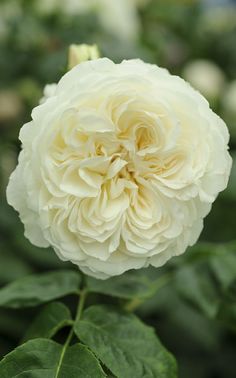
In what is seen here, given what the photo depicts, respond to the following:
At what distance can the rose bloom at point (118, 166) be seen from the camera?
25.5 inches

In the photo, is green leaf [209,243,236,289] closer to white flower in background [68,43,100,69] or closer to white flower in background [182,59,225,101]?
white flower in background [68,43,100,69]

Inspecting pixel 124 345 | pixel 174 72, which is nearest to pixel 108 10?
pixel 174 72

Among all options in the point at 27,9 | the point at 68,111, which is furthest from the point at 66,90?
the point at 27,9

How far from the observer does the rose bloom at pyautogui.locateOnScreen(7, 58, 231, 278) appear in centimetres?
65

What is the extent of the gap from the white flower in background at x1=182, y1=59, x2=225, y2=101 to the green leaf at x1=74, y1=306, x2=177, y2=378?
95cm

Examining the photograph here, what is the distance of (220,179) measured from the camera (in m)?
0.66

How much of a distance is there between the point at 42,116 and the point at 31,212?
0.33ft

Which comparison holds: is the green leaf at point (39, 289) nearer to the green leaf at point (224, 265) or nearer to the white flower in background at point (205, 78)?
the green leaf at point (224, 265)

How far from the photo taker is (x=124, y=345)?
70 cm

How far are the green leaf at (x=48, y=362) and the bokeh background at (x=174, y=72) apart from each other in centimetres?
26

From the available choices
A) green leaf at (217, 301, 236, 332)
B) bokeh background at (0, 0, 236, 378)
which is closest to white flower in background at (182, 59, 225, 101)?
bokeh background at (0, 0, 236, 378)

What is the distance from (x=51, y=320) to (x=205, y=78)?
1012 mm

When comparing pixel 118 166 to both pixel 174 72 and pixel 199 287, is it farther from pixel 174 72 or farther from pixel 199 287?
pixel 174 72

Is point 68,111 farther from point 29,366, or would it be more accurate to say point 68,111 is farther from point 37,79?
point 37,79
